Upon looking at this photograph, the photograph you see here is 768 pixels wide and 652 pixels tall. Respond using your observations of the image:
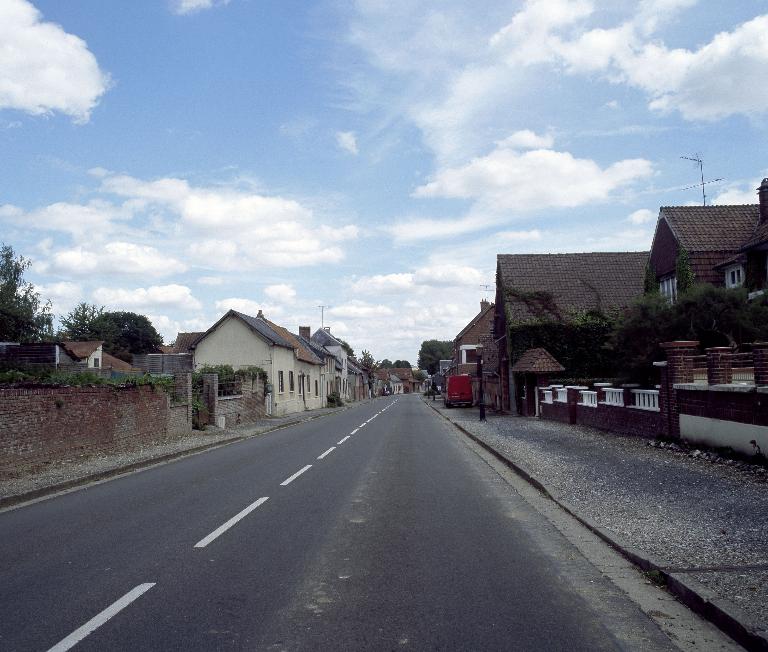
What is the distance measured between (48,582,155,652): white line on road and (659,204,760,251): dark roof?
2629 centimetres

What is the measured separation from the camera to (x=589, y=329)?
3466cm

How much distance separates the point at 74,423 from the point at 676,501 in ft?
41.4

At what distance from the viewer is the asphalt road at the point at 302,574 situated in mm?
4641

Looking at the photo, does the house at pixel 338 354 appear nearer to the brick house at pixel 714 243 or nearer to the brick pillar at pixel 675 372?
the brick house at pixel 714 243

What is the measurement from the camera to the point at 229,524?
27.1 ft

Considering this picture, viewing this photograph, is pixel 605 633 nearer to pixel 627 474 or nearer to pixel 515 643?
pixel 515 643

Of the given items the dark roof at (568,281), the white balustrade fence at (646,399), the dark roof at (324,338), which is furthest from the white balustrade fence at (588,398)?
the dark roof at (324,338)

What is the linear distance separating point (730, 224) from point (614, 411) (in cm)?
1358

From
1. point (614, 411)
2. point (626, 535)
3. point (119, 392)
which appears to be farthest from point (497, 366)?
point (626, 535)

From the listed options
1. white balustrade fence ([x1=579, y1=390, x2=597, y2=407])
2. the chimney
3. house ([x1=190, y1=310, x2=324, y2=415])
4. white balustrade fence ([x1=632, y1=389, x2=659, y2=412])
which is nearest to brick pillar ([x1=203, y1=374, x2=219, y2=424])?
house ([x1=190, y1=310, x2=324, y2=415])

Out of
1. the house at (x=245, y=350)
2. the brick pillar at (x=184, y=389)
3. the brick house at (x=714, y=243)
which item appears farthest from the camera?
the house at (x=245, y=350)

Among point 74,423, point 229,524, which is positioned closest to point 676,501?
point 229,524

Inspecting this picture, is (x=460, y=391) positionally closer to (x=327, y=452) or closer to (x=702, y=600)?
(x=327, y=452)

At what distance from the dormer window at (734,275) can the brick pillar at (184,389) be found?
794 inches
